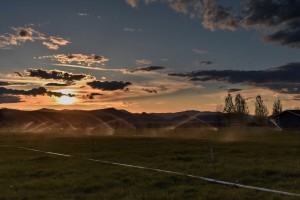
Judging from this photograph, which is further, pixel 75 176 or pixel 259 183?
pixel 75 176

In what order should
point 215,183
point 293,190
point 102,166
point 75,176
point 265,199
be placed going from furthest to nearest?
point 102,166
point 75,176
point 215,183
point 293,190
point 265,199

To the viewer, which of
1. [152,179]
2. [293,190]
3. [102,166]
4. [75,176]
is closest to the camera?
[293,190]

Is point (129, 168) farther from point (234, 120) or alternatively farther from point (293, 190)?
point (234, 120)

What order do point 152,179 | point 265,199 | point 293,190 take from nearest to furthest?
point 265,199 < point 293,190 < point 152,179

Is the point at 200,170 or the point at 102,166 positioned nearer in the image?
the point at 200,170

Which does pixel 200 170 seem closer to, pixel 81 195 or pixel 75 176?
pixel 75 176

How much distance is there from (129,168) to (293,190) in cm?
1177

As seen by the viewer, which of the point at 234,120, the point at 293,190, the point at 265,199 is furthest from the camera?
the point at 234,120

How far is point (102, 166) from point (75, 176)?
4732mm

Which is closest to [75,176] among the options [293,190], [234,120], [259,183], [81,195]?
[81,195]

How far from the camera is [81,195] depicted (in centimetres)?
1772

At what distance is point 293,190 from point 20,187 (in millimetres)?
13387

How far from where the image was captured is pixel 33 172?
25.9 metres

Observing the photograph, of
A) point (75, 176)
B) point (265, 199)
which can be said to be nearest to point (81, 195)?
point (75, 176)
